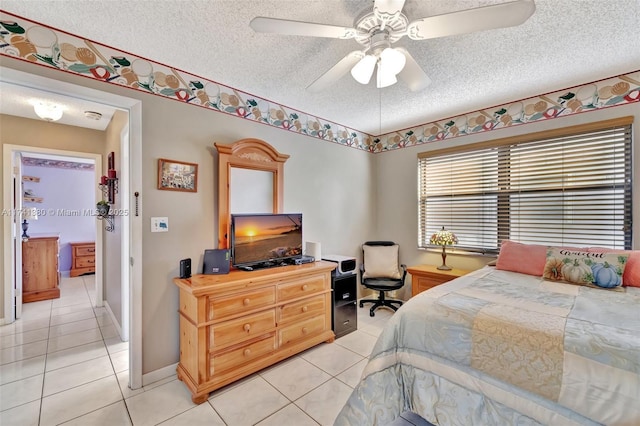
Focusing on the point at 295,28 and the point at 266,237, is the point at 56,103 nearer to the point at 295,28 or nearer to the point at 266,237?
the point at 266,237

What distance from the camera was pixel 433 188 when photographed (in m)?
3.65

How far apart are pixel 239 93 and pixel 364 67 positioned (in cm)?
150

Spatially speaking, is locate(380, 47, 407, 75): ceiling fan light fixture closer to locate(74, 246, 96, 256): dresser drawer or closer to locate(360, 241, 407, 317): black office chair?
locate(360, 241, 407, 317): black office chair

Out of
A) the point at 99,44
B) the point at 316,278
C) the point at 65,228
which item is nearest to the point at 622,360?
the point at 316,278

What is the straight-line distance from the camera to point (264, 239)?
102 inches

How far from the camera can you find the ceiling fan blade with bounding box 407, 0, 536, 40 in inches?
44.6

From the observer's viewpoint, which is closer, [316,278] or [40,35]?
[40,35]

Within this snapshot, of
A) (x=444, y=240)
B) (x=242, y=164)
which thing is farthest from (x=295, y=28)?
(x=444, y=240)

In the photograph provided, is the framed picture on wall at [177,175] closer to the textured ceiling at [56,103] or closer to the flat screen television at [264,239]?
the flat screen television at [264,239]

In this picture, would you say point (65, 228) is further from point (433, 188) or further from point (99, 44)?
point (433, 188)

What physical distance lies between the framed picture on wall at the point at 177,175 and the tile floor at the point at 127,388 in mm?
1555

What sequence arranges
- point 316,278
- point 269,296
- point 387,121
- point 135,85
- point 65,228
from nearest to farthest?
point 135,85 < point 269,296 < point 316,278 < point 387,121 < point 65,228

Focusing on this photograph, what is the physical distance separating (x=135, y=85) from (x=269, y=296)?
196cm

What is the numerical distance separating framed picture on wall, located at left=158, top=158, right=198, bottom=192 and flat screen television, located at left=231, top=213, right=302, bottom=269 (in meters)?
0.45
